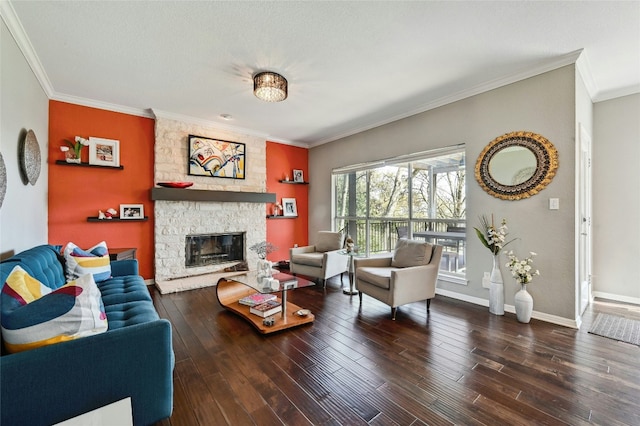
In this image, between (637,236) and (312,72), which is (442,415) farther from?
(637,236)

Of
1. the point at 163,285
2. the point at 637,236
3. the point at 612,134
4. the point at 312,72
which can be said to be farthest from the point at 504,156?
the point at 163,285

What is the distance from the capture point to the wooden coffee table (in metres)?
2.60

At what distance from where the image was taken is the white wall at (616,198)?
3.27 metres

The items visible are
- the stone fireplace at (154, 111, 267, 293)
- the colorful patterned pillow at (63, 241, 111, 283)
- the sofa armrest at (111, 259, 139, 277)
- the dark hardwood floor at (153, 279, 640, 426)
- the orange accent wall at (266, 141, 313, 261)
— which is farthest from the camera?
the orange accent wall at (266, 141, 313, 261)

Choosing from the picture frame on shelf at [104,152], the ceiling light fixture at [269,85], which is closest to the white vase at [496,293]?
the ceiling light fixture at [269,85]

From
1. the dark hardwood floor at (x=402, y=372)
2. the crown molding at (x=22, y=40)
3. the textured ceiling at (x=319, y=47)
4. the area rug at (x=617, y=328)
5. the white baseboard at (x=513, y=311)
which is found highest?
the textured ceiling at (x=319, y=47)

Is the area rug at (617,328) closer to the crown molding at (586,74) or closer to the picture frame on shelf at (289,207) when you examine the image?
the crown molding at (586,74)

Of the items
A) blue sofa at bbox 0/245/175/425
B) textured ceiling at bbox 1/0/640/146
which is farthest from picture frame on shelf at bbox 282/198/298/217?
blue sofa at bbox 0/245/175/425

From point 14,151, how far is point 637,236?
657 cm

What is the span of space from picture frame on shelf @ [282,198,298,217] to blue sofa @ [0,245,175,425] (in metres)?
4.29

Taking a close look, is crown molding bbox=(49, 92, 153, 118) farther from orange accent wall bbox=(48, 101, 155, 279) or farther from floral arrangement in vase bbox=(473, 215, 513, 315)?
floral arrangement in vase bbox=(473, 215, 513, 315)

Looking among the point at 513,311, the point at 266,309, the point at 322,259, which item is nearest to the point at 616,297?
the point at 513,311

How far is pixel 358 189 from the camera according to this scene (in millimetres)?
5156

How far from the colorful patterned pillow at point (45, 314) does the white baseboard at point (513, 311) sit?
364 centimetres
